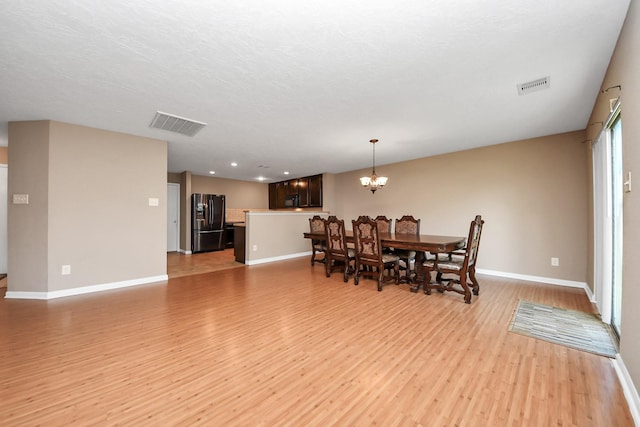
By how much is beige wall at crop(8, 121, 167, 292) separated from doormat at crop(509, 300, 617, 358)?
5.05 meters

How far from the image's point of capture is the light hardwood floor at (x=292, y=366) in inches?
56.4

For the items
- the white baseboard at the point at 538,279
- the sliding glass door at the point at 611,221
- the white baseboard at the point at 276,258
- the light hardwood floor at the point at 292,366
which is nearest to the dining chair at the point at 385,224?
the white baseboard at the point at 538,279

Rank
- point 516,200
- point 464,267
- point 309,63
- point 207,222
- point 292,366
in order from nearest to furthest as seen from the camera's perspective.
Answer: point 292,366 → point 309,63 → point 464,267 → point 516,200 → point 207,222

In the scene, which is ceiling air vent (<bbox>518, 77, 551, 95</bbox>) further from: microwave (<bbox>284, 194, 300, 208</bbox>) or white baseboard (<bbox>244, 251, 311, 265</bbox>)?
microwave (<bbox>284, 194, 300, 208</bbox>)

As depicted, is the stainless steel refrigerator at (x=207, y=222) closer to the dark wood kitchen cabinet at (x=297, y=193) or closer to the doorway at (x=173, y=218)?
the doorway at (x=173, y=218)

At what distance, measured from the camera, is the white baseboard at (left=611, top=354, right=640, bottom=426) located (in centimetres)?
141

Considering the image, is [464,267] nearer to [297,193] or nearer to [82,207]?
[82,207]

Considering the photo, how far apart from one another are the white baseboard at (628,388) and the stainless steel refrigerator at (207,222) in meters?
7.71

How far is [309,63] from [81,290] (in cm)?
427

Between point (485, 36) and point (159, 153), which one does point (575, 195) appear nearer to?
point (485, 36)

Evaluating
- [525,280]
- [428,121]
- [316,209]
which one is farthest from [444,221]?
[316,209]

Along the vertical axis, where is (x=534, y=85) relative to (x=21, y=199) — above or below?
above

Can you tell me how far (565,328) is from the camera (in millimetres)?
2494

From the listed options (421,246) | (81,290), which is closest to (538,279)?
(421,246)
